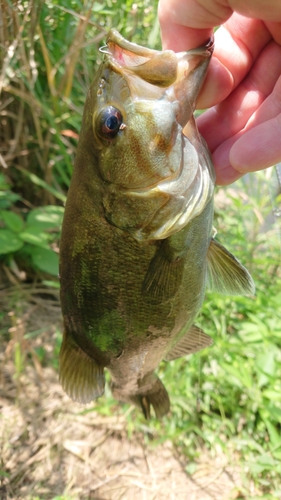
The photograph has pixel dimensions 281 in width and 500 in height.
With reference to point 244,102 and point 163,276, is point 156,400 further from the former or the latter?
point 244,102

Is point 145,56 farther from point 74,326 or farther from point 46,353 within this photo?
point 46,353

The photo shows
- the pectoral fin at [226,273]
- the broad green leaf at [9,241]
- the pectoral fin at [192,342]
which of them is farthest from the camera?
the broad green leaf at [9,241]

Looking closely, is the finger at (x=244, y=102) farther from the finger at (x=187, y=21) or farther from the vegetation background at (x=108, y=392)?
the vegetation background at (x=108, y=392)

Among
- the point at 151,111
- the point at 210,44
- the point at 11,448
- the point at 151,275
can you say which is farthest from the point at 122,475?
the point at 210,44

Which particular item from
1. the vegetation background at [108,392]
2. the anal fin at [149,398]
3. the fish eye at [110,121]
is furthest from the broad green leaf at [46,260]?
the fish eye at [110,121]

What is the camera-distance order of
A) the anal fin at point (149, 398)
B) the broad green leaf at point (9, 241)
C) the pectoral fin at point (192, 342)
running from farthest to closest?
the broad green leaf at point (9, 241) < the anal fin at point (149, 398) < the pectoral fin at point (192, 342)

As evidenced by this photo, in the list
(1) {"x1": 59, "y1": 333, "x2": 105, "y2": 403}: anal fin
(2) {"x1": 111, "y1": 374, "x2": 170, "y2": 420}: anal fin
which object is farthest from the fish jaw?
(2) {"x1": 111, "y1": 374, "x2": 170, "y2": 420}: anal fin

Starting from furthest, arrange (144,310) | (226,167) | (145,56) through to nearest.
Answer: (226,167), (144,310), (145,56)
